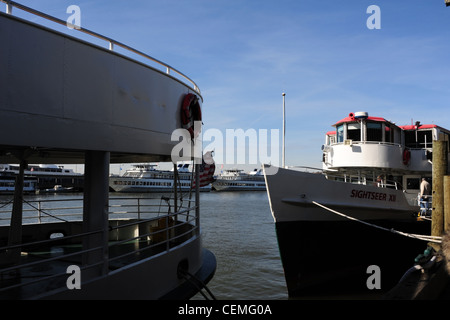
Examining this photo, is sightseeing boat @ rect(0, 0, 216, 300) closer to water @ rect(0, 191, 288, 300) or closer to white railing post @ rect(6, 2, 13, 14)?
white railing post @ rect(6, 2, 13, 14)

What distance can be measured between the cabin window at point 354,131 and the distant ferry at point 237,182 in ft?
282

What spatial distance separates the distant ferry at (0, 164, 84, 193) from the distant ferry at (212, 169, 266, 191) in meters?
36.3

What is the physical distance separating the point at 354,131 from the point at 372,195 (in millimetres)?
3922

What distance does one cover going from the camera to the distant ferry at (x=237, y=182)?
104438mm

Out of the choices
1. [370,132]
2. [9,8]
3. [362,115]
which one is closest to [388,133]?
[370,132]

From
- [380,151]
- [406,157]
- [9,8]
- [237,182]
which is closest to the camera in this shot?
[9,8]

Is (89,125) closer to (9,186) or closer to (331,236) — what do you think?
(331,236)

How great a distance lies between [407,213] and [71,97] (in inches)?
520

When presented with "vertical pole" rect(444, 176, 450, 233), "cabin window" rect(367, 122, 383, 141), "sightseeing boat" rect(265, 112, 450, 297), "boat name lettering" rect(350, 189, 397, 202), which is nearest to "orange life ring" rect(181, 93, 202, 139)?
"sightseeing boat" rect(265, 112, 450, 297)

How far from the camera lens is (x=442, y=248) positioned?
31.4 ft

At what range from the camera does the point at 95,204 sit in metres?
5.13

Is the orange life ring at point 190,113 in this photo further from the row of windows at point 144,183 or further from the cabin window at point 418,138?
the row of windows at point 144,183

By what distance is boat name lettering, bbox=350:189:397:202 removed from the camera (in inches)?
510

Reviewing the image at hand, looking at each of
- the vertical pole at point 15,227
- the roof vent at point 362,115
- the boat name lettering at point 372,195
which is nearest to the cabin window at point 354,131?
the roof vent at point 362,115
